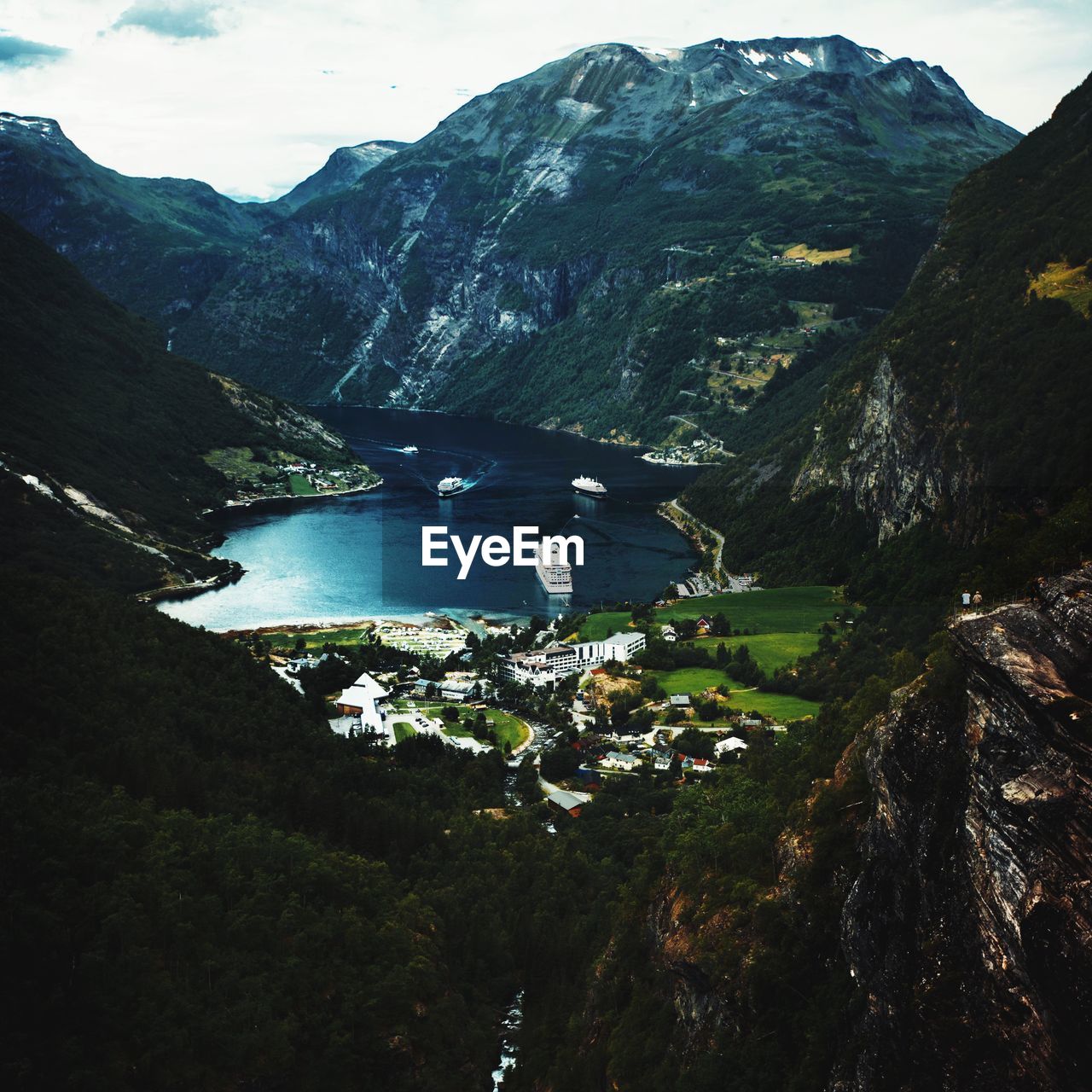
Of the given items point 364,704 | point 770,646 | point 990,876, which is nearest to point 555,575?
point 770,646

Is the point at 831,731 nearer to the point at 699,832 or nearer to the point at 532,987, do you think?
the point at 699,832

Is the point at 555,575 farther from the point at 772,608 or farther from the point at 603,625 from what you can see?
the point at 772,608

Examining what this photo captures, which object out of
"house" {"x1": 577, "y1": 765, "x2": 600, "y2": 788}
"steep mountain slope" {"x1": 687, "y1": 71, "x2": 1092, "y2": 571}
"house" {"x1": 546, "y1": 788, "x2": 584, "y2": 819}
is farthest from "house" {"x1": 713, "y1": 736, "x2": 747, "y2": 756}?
"steep mountain slope" {"x1": 687, "y1": 71, "x2": 1092, "y2": 571}

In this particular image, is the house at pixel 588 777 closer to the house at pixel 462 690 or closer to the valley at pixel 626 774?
the valley at pixel 626 774

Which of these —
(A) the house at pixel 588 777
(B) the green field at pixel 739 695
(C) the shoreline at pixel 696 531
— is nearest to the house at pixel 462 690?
(B) the green field at pixel 739 695

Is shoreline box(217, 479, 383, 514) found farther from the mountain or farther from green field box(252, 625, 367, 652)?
green field box(252, 625, 367, 652)
